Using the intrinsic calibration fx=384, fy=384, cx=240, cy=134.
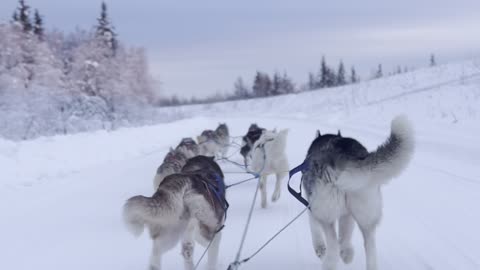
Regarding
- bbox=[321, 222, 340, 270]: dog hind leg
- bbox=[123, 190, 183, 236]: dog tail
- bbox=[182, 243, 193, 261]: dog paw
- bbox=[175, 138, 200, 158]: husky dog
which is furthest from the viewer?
bbox=[175, 138, 200, 158]: husky dog

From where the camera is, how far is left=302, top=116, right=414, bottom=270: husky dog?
10.1 ft

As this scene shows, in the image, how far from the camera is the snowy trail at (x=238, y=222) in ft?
14.1

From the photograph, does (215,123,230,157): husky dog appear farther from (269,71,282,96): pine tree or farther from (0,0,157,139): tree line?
(269,71,282,96): pine tree

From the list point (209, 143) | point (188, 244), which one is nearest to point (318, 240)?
point (188, 244)

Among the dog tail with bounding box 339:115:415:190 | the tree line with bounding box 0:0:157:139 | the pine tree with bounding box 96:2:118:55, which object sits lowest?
the dog tail with bounding box 339:115:415:190

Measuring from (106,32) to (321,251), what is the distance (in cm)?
4403

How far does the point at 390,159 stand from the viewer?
307 centimetres

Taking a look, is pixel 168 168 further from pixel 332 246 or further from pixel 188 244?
pixel 332 246

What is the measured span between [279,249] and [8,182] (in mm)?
6054

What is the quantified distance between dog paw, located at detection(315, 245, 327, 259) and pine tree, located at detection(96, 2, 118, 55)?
42479 millimetres

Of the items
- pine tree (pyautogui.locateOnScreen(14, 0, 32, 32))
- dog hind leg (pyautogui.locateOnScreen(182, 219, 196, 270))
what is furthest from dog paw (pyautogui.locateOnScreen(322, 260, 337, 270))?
pine tree (pyautogui.locateOnScreen(14, 0, 32, 32))

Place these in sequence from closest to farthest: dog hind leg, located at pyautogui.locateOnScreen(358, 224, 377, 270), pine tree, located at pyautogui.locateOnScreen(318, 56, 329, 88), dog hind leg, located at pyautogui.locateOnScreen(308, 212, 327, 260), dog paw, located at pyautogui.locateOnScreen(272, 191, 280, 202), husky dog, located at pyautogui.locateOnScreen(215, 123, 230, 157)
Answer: dog hind leg, located at pyautogui.locateOnScreen(358, 224, 377, 270) < dog hind leg, located at pyautogui.locateOnScreen(308, 212, 327, 260) < dog paw, located at pyautogui.locateOnScreen(272, 191, 280, 202) < husky dog, located at pyautogui.locateOnScreen(215, 123, 230, 157) < pine tree, located at pyautogui.locateOnScreen(318, 56, 329, 88)

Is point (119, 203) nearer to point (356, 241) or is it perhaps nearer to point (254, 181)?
point (254, 181)

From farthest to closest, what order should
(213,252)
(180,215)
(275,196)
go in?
(275,196), (213,252), (180,215)
